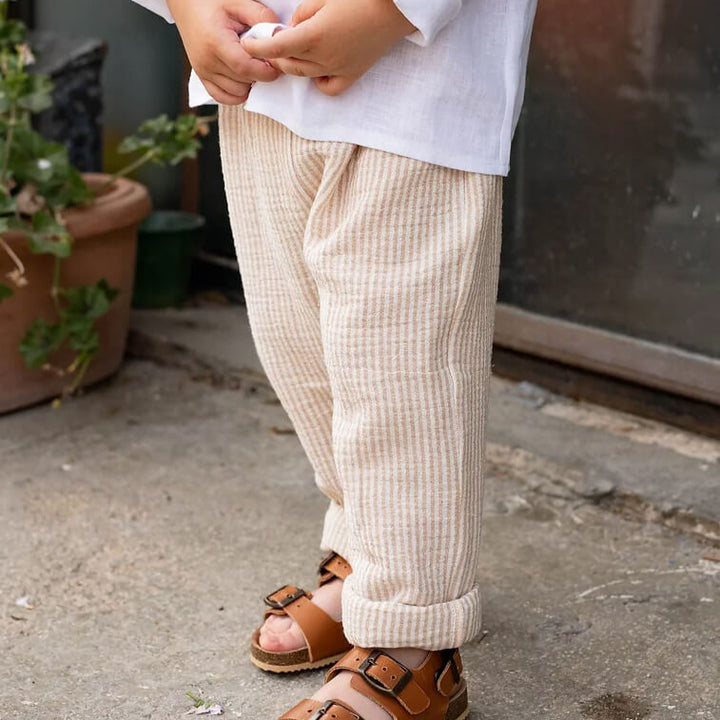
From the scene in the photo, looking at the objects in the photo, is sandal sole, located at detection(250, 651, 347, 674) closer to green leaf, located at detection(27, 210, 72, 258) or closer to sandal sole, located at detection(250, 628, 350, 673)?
sandal sole, located at detection(250, 628, 350, 673)

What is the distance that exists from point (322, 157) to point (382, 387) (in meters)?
0.27

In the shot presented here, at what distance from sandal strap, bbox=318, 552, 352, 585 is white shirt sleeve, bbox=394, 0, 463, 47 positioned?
777mm

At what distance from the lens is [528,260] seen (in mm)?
2627

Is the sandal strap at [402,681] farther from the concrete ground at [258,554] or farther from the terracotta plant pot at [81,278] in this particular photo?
the terracotta plant pot at [81,278]

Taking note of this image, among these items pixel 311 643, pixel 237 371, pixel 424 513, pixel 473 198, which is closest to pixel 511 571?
pixel 311 643

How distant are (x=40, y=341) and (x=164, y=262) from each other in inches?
27.4

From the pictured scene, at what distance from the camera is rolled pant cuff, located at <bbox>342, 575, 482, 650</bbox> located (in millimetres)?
1384

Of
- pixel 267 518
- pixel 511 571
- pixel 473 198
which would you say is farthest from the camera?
pixel 267 518

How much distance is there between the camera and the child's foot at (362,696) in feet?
4.66

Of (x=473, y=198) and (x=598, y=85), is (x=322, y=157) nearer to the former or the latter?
(x=473, y=198)

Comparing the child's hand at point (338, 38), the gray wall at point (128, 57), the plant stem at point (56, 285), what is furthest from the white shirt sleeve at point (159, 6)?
the gray wall at point (128, 57)

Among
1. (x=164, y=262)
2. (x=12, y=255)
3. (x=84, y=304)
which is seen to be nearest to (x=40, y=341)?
(x=84, y=304)

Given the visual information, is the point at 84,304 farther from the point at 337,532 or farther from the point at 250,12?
the point at 250,12

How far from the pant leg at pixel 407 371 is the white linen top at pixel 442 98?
0.08ft
